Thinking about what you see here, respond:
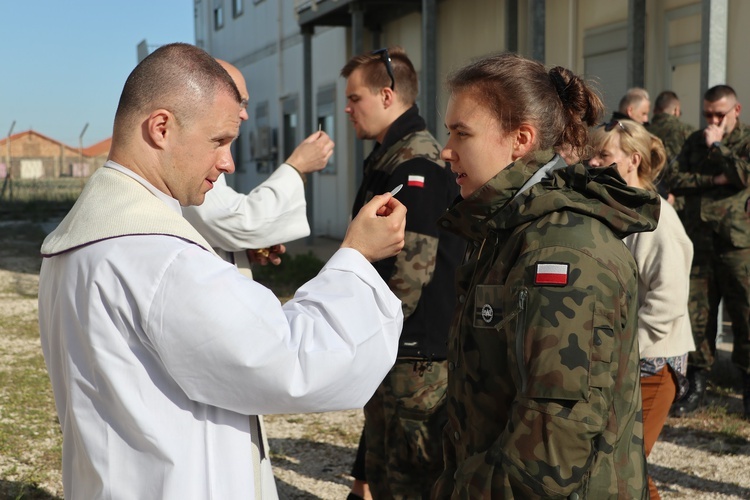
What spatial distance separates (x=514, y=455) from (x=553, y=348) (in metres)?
0.27

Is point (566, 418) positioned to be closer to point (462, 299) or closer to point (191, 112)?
point (462, 299)

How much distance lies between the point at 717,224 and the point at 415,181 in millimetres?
3498

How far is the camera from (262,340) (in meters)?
1.68

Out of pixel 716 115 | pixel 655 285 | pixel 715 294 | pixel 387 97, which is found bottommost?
pixel 715 294

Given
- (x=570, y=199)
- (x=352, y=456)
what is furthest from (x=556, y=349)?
(x=352, y=456)

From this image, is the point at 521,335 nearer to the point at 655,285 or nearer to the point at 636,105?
the point at 655,285

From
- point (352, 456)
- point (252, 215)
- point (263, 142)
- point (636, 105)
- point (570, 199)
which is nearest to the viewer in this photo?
point (570, 199)

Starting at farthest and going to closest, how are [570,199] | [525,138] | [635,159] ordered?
[635,159]
[525,138]
[570,199]

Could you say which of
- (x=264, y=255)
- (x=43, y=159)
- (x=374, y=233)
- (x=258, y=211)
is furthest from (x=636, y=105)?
(x=43, y=159)

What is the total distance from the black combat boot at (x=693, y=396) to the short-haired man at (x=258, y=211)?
3.41 m

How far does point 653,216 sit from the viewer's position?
2.26m

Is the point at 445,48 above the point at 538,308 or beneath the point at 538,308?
above

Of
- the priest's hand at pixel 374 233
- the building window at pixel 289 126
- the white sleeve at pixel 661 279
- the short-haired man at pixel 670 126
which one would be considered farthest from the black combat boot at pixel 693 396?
the building window at pixel 289 126

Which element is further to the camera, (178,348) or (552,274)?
(552,274)
